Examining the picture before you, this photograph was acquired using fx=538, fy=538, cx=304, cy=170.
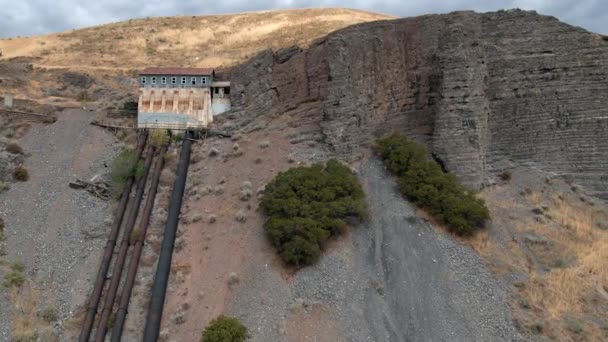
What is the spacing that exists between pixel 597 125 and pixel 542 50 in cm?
449

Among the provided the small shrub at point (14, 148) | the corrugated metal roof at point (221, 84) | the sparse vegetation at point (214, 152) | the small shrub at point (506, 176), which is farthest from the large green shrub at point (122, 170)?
the small shrub at point (506, 176)

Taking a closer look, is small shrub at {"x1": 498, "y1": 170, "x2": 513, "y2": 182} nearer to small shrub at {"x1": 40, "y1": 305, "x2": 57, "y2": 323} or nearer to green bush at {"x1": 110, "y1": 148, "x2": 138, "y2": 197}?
green bush at {"x1": 110, "y1": 148, "x2": 138, "y2": 197}

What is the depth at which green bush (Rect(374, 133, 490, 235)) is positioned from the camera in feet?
73.4

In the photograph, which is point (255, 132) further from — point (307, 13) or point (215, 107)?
point (307, 13)

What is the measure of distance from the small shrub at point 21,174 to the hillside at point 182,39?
17.8 meters

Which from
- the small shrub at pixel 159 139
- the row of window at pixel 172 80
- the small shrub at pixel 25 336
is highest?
the row of window at pixel 172 80

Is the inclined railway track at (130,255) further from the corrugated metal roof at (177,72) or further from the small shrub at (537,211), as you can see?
the small shrub at (537,211)

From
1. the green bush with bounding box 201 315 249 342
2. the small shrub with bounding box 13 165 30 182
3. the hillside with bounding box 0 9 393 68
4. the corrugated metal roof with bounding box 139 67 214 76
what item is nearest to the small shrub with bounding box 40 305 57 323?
the green bush with bounding box 201 315 249 342

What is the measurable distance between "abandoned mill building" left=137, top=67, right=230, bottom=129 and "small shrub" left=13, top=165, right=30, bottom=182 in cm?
666

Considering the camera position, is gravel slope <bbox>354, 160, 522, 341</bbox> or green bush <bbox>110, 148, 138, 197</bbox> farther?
green bush <bbox>110, 148, 138, 197</bbox>

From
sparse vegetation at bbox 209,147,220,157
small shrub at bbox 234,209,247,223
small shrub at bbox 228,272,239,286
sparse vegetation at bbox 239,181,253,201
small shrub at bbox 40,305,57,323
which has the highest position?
sparse vegetation at bbox 209,147,220,157

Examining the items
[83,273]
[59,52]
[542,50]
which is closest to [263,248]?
[83,273]

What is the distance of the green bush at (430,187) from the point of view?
22.4m

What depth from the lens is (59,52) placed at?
48.1 meters
